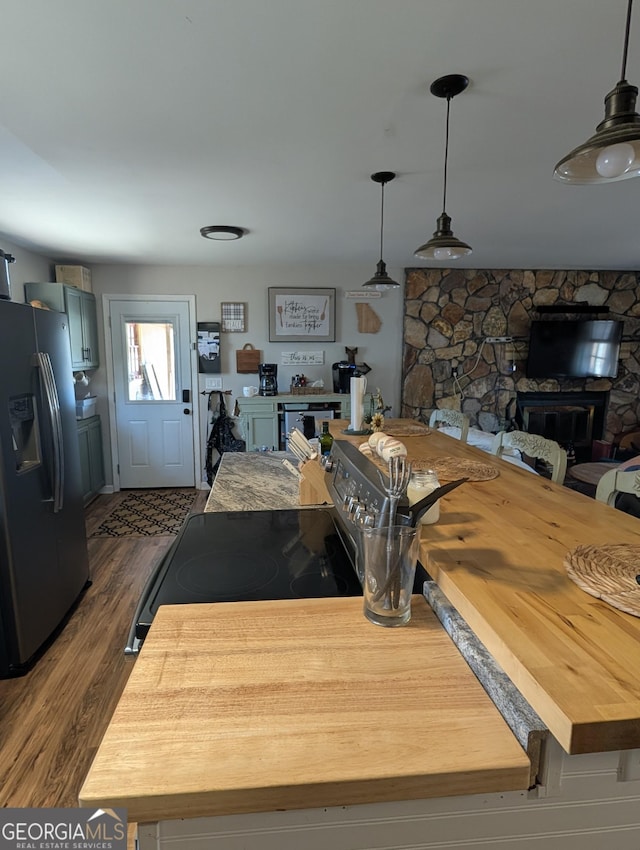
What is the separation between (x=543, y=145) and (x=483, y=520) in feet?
6.12

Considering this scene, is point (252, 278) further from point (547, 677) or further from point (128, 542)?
point (547, 677)

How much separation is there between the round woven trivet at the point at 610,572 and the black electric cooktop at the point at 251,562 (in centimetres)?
46

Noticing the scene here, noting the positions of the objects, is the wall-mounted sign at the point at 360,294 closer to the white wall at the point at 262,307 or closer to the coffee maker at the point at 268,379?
the white wall at the point at 262,307

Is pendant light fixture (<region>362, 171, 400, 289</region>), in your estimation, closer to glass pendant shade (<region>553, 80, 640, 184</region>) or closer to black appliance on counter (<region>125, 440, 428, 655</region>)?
glass pendant shade (<region>553, 80, 640, 184</region>)

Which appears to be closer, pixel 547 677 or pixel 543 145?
pixel 547 677

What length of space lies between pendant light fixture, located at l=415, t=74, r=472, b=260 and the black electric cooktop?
4.18 feet

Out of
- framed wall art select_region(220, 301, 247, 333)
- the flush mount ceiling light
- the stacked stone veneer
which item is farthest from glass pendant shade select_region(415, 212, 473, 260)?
framed wall art select_region(220, 301, 247, 333)

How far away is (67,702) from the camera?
1982 millimetres

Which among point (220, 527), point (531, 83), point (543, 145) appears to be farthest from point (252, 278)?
point (220, 527)

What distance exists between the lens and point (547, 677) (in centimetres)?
62

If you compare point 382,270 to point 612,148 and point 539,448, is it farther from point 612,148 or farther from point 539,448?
point 612,148

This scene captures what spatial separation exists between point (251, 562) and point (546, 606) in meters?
→ 0.72

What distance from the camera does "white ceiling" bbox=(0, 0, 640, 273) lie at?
4.27 ft

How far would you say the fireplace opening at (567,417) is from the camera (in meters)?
5.29
